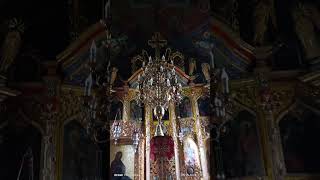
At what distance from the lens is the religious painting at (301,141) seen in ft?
24.3

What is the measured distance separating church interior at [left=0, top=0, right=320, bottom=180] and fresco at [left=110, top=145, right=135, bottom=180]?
0.02m

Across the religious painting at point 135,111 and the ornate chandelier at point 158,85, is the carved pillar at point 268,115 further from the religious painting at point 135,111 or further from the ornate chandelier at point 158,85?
the religious painting at point 135,111

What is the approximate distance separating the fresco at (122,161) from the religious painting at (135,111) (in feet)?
2.20

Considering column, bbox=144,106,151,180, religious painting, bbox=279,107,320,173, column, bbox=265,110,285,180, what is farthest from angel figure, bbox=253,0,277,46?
column, bbox=144,106,151,180

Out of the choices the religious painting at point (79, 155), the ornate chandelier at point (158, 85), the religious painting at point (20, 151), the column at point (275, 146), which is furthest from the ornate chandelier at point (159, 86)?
the religious painting at point (20, 151)

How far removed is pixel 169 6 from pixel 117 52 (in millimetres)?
1646

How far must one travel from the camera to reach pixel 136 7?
8.43m

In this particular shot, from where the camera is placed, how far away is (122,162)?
7.78m

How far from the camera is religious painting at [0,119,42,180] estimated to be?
24.0 feet

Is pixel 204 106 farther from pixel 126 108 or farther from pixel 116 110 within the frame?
pixel 116 110

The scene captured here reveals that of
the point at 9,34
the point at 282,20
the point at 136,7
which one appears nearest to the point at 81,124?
the point at 9,34

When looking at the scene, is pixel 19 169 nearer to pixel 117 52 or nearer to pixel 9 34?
pixel 9 34

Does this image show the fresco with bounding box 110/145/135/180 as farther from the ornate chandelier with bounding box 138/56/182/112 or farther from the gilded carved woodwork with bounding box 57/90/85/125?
the ornate chandelier with bounding box 138/56/182/112

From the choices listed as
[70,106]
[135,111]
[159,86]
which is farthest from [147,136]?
[70,106]
